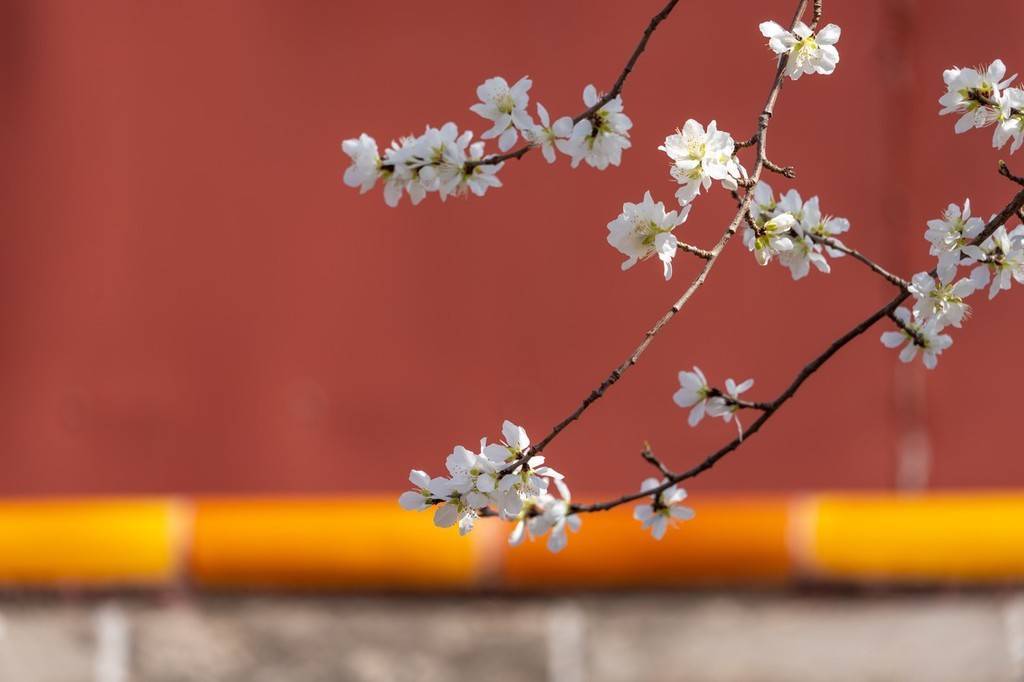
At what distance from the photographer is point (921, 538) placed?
241cm

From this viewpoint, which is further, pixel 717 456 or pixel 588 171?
pixel 588 171

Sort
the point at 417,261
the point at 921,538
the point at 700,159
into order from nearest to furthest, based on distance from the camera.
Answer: the point at 700,159, the point at 921,538, the point at 417,261

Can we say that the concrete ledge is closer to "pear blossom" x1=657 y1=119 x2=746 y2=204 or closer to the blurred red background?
the blurred red background

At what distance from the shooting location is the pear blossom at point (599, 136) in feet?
3.46

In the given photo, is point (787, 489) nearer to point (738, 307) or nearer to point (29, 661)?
point (738, 307)

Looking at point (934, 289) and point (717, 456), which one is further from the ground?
point (934, 289)

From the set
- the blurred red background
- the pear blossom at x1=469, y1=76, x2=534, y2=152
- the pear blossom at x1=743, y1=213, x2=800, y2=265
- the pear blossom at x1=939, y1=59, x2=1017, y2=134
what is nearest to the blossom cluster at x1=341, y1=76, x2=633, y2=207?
the pear blossom at x1=469, y1=76, x2=534, y2=152

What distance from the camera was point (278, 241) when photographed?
2562 millimetres

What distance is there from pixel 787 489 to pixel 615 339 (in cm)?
38

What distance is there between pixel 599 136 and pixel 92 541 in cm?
175

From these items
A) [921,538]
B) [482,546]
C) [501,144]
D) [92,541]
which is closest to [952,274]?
[501,144]

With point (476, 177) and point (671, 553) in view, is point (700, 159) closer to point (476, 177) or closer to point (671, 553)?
point (476, 177)

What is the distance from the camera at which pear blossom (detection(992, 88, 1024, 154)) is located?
1036 millimetres

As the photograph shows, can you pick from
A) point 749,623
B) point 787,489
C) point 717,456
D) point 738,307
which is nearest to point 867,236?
point 738,307
